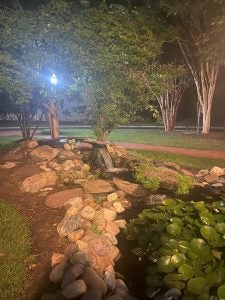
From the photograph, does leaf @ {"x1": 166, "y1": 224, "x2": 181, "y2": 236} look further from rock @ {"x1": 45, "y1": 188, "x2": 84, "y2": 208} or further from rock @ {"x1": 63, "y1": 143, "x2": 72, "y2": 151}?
rock @ {"x1": 63, "y1": 143, "x2": 72, "y2": 151}

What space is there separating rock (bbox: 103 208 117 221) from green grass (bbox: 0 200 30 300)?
74.6 inches

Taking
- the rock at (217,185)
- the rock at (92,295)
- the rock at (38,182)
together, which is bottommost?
the rock at (92,295)

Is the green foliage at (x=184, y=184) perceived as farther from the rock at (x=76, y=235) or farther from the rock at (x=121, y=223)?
the rock at (x=76, y=235)

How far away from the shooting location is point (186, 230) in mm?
6988

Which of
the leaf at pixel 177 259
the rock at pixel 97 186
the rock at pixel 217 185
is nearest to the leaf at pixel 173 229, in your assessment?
the leaf at pixel 177 259

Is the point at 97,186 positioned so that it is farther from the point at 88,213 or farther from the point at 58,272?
the point at 58,272

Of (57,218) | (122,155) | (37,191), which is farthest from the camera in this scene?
(122,155)

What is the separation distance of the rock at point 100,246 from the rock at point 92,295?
1.22m

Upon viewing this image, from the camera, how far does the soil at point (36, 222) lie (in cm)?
610

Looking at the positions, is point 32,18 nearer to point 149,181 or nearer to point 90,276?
point 149,181

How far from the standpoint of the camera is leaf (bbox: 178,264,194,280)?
19.5ft

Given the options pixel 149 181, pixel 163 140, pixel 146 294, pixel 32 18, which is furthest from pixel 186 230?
pixel 163 140

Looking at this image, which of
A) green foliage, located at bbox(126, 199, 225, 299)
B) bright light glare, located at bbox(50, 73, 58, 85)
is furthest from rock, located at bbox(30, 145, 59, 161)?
green foliage, located at bbox(126, 199, 225, 299)

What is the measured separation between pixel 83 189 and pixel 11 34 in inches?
243
